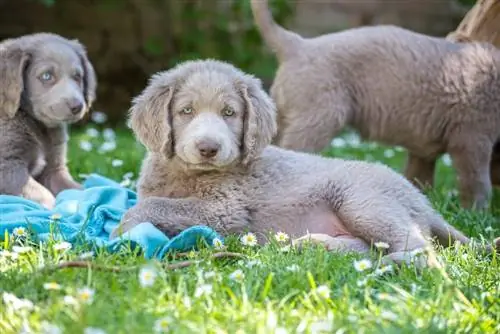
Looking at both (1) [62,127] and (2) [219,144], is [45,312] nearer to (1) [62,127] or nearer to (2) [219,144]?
(2) [219,144]

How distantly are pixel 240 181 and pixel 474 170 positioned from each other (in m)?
2.19

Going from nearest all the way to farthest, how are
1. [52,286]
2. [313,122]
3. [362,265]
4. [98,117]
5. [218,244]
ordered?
[52,286] < [362,265] < [218,244] < [313,122] < [98,117]

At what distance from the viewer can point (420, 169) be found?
6062 millimetres

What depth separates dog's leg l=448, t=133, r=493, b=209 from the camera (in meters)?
5.49

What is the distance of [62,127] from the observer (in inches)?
195

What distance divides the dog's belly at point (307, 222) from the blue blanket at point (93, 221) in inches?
13.8

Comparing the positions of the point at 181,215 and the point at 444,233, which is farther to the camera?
the point at 444,233

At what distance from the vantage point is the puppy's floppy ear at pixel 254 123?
3.86 meters

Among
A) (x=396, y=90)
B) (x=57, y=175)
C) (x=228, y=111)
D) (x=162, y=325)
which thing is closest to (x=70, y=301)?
(x=162, y=325)

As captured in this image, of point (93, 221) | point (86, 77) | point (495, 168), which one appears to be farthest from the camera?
point (495, 168)

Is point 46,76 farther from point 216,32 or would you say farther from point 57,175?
point 216,32

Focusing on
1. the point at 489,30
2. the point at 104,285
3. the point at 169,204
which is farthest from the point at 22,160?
the point at 489,30

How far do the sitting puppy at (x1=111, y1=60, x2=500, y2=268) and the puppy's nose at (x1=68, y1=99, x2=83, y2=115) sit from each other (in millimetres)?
819

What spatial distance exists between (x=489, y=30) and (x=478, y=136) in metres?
0.89
